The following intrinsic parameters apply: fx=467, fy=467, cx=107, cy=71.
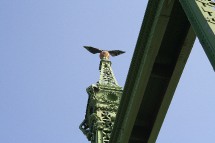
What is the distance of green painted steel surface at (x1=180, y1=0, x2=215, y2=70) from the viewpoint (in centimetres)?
801

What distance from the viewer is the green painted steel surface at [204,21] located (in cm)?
801

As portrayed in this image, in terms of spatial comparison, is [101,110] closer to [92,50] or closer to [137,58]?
[137,58]

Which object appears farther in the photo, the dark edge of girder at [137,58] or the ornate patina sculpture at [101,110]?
the ornate patina sculpture at [101,110]

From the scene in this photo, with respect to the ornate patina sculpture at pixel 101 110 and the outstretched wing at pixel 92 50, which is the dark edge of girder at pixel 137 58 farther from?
the outstretched wing at pixel 92 50

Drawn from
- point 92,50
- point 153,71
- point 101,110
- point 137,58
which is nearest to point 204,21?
point 137,58

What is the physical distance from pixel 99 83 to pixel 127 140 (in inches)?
296

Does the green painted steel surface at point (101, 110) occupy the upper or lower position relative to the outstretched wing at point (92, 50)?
lower

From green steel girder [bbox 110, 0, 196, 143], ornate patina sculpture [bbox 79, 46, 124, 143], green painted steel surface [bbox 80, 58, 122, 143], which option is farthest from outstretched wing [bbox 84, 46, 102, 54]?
green steel girder [bbox 110, 0, 196, 143]

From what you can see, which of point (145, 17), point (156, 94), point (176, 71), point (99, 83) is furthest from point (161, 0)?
point (99, 83)

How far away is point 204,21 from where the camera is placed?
853 cm

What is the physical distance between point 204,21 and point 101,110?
36.1 ft

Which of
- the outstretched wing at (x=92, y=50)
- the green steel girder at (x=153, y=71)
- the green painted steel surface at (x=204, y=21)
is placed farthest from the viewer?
the outstretched wing at (x=92, y=50)

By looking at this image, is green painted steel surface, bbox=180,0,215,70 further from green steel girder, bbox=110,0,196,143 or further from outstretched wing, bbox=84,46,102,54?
outstretched wing, bbox=84,46,102,54

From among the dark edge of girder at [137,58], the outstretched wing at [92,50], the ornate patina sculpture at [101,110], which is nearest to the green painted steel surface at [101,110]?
the ornate patina sculpture at [101,110]
